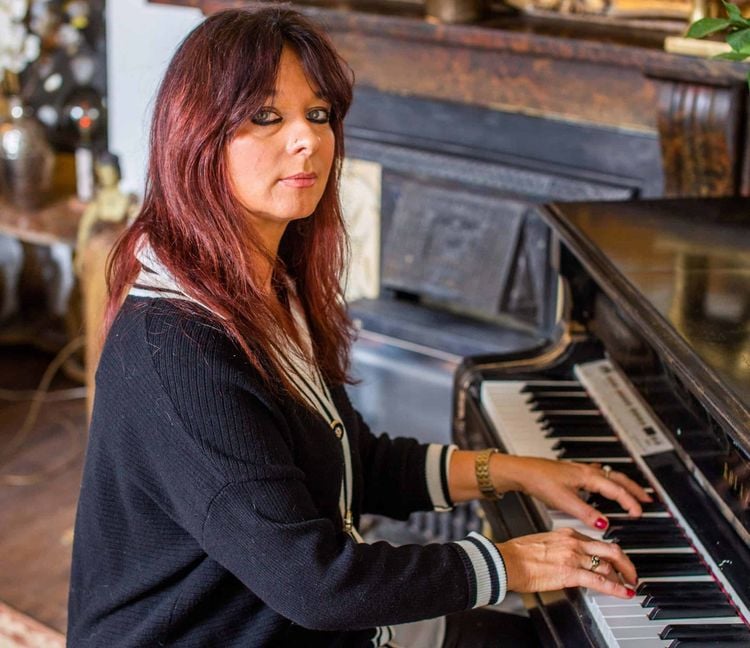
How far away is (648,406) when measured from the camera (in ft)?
5.72

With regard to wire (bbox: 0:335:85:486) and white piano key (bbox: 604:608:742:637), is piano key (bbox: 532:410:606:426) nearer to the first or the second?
white piano key (bbox: 604:608:742:637)

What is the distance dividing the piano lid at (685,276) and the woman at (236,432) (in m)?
0.23

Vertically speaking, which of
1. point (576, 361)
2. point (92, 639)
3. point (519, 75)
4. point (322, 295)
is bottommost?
point (92, 639)

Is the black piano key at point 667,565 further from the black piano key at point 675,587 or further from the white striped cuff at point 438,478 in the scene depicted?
the white striped cuff at point 438,478

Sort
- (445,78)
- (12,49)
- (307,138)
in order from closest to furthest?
1. (307,138)
2. (445,78)
3. (12,49)

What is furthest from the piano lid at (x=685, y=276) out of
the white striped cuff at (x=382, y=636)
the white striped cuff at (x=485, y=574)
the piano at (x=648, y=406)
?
the white striped cuff at (x=382, y=636)

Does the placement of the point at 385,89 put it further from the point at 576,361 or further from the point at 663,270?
the point at 663,270

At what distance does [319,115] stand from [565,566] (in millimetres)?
627

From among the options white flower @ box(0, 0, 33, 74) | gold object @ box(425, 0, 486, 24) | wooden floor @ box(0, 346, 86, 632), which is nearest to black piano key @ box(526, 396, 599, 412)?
gold object @ box(425, 0, 486, 24)

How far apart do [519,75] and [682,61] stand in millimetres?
492

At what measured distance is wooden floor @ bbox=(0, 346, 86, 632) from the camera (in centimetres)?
288

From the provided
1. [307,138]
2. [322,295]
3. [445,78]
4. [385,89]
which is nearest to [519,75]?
[445,78]

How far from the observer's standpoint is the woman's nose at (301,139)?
1.43m

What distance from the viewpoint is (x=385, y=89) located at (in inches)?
119
